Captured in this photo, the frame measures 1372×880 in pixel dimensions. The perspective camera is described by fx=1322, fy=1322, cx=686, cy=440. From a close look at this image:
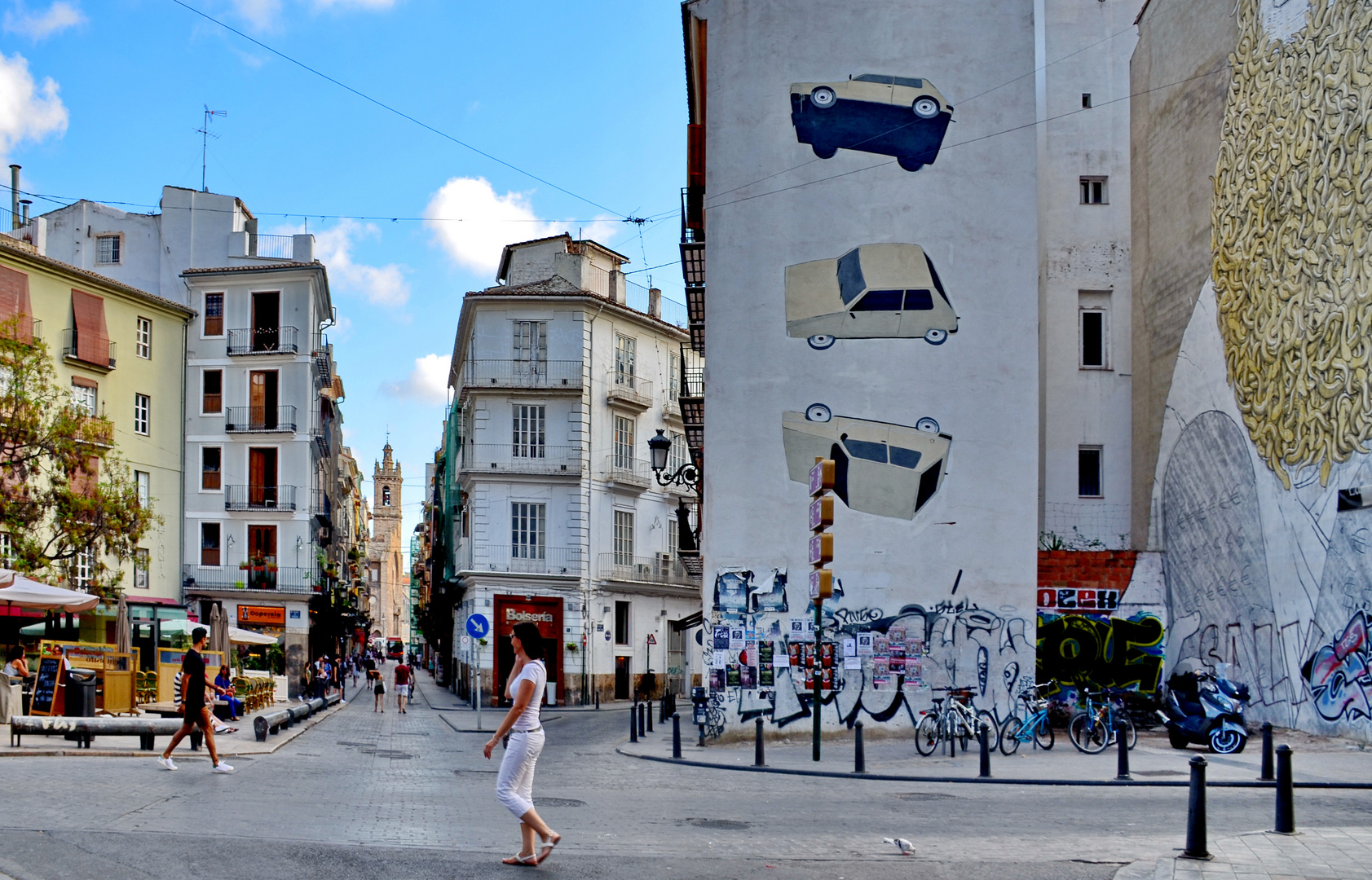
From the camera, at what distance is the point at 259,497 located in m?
49.4

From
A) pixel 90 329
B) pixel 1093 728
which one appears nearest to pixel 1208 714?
pixel 1093 728

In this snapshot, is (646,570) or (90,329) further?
(646,570)

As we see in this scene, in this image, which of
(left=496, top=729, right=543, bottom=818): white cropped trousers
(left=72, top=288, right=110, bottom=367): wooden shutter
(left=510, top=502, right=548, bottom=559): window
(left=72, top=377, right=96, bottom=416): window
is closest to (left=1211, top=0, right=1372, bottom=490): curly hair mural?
(left=496, top=729, right=543, bottom=818): white cropped trousers

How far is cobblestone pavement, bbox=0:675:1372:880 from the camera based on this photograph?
30.7ft

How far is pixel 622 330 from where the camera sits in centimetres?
5112

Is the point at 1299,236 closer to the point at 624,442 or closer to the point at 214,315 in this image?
the point at 624,442

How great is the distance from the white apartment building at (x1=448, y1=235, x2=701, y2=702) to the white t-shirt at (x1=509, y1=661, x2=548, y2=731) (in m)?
37.0

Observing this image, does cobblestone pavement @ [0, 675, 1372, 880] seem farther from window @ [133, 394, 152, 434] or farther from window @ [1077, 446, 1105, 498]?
window @ [133, 394, 152, 434]

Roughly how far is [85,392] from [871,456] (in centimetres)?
3082

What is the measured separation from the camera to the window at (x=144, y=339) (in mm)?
47344

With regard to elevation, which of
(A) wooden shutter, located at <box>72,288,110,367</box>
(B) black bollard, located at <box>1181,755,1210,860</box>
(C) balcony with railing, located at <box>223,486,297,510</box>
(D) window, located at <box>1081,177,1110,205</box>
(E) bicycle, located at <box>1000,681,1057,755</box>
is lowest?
(E) bicycle, located at <box>1000,681,1057,755</box>

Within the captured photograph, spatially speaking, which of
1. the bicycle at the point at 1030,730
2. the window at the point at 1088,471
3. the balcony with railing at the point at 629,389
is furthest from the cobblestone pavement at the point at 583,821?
the balcony with railing at the point at 629,389

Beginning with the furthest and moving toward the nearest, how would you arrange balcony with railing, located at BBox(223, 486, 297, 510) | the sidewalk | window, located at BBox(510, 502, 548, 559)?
balcony with railing, located at BBox(223, 486, 297, 510)
window, located at BBox(510, 502, 548, 559)
the sidewalk

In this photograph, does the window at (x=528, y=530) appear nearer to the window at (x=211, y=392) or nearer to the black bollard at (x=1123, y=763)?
the window at (x=211, y=392)
